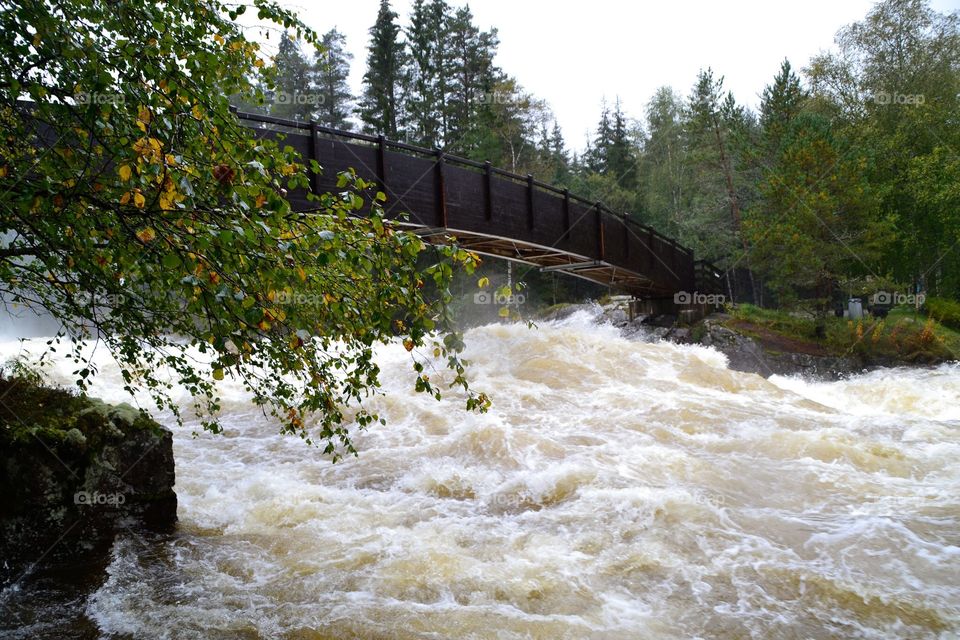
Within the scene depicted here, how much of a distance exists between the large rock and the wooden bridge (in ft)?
12.5

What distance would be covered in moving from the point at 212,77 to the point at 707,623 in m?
4.81

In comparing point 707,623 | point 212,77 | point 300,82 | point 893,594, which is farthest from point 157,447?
point 300,82

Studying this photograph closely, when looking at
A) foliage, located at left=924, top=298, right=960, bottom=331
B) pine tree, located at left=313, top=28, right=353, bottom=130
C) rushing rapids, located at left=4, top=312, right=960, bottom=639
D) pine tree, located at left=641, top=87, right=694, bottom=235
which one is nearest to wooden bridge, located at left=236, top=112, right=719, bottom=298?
rushing rapids, located at left=4, top=312, right=960, bottom=639

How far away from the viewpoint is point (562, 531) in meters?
6.10

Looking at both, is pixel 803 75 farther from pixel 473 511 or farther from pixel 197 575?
pixel 197 575

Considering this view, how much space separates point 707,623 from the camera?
446 centimetres

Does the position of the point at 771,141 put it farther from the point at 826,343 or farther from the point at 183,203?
the point at 183,203

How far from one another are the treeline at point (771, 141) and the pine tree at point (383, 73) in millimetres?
90

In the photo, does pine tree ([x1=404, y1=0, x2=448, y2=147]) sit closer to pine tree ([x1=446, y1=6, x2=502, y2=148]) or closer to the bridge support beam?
pine tree ([x1=446, y1=6, x2=502, y2=148])

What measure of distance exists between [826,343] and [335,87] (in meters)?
37.7

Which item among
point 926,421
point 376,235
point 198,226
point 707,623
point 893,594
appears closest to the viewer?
point 198,226

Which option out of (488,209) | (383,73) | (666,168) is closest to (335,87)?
(383,73)

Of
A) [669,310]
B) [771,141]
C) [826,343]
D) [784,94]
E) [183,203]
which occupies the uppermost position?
[784,94]

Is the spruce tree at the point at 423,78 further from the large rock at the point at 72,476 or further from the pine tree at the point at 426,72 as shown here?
the large rock at the point at 72,476
